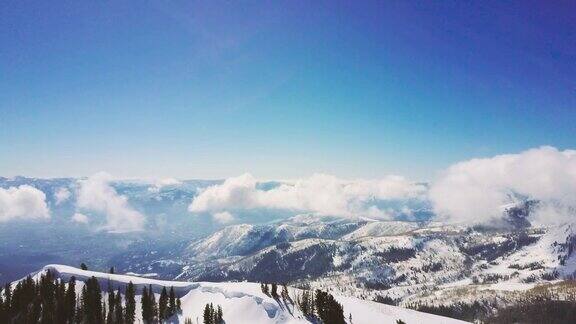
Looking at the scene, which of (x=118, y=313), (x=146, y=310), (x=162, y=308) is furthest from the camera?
(x=162, y=308)

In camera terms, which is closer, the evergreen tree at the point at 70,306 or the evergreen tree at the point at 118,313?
the evergreen tree at the point at 70,306

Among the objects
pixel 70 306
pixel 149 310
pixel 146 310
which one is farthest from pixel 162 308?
pixel 70 306

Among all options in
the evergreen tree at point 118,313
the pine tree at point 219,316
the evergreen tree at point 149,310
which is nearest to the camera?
the pine tree at point 219,316

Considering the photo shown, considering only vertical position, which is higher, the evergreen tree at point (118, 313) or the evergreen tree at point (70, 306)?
the evergreen tree at point (70, 306)

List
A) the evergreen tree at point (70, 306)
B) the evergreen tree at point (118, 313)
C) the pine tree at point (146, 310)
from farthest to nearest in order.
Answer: the pine tree at point (146, 310), the evergreen tree at point (118, 313), the evergreen tree at point (70, 306)

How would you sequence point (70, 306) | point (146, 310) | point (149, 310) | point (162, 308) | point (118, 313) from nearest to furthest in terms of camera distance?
1. point (70, 306)
2. point (118, 313)
3. point (149, 310)
4. point (146, 310)
5. point (162, 308)

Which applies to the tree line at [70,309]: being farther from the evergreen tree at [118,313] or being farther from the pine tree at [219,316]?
the pine tree at [219,316]

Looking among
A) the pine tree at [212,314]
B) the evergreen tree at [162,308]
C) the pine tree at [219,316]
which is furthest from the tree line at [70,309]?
the pine tree at [219,316]

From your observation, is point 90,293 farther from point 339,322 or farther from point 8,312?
point 339,322

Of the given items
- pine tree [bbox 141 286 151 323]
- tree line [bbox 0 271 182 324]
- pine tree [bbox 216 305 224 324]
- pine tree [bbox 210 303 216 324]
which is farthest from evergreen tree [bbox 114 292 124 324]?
pine tree [bbox 216 305 224 324]

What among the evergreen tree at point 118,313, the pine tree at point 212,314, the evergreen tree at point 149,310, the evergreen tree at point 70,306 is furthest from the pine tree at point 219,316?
the evergreen tree at point 70,306

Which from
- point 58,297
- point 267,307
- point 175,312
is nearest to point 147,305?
point 175,312

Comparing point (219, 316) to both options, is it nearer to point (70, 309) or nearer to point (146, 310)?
point (146, 310)

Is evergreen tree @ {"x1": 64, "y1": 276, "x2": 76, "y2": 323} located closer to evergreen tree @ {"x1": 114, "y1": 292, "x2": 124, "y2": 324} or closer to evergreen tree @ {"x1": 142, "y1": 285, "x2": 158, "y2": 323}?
evergreen tree @ {"x1": 114, "y1": 292, "x2": 124, "y2": 324}
